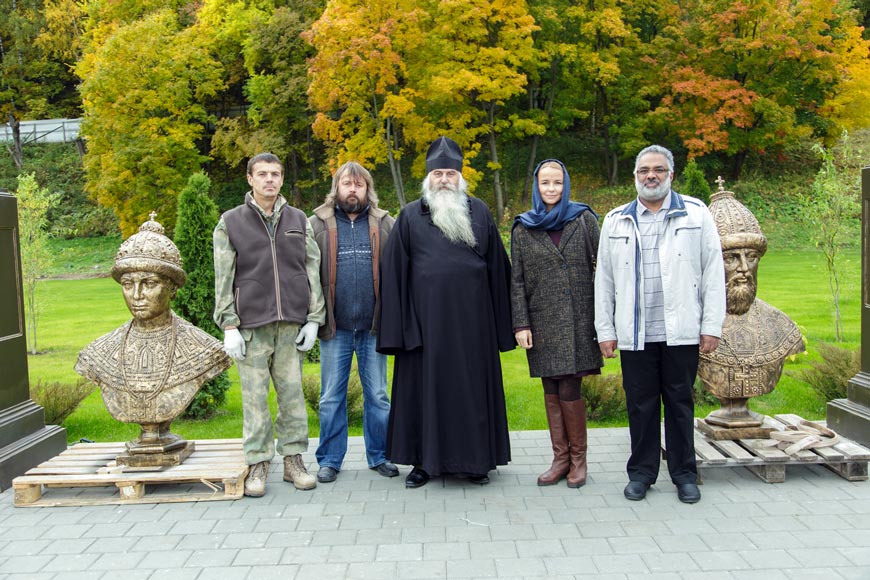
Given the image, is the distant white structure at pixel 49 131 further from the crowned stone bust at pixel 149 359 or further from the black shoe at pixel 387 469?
the black shoe at pixel 387 469

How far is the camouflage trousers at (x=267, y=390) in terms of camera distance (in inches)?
199

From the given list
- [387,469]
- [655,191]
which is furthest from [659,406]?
[387,469]

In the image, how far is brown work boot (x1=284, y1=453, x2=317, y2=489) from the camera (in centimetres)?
513

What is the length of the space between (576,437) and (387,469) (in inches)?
55.6

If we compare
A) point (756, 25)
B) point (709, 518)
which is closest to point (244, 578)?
point (709, 518)

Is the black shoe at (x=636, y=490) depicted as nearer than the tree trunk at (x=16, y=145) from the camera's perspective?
Yes

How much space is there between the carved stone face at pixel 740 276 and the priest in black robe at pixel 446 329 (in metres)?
1.59

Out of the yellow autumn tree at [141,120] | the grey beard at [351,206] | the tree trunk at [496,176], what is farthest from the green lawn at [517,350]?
the tree trunk at [496,176]

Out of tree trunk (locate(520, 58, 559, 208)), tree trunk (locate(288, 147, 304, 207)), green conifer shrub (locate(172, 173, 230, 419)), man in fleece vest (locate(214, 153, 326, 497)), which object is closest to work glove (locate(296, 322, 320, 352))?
man in fleece vest (locate(214, 153, 326, 497))

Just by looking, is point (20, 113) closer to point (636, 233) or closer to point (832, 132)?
point (832, 132)

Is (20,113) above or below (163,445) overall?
above

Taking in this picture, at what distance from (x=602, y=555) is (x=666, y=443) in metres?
1.21

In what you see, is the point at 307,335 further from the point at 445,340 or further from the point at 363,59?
the point at 363,59

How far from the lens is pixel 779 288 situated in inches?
571
